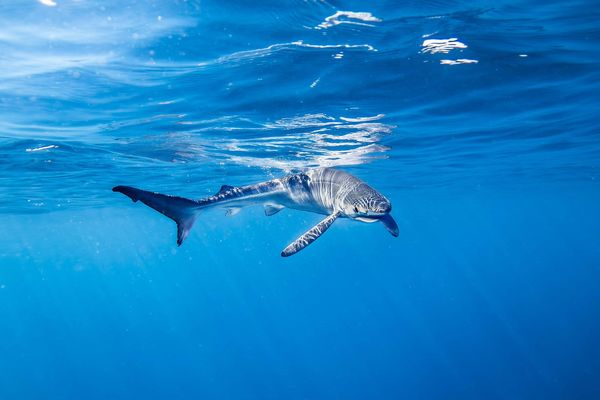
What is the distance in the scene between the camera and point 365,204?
6289 mm

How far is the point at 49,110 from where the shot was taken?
38.6 feet

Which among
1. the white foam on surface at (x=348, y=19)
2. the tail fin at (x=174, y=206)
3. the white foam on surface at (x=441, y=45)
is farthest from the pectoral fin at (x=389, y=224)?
the white foam on surface at (x=441, y=45)

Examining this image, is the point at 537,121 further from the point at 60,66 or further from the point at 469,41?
the point at 60,66

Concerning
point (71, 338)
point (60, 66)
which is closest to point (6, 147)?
point (60, 66)

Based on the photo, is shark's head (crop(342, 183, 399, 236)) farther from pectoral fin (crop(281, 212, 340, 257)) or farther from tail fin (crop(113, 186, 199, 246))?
tail fin (crop(113, 186, 199, 246))

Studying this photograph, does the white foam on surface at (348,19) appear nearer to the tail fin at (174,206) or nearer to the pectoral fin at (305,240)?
the pectoral fin at (305,240)

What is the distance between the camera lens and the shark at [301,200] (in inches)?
237

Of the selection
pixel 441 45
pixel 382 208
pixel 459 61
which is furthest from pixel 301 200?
pixel 459 61

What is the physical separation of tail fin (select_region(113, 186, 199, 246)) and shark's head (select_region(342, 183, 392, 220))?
2.54 m

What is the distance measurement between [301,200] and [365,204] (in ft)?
8.16

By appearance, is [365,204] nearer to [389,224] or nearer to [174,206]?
[389,224]

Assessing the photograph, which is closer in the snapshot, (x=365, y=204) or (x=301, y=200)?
(x=365, y=204)

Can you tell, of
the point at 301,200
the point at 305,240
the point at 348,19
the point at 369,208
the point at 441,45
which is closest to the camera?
the point at 305,240

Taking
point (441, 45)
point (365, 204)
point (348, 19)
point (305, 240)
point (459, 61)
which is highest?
point (348, 19)
